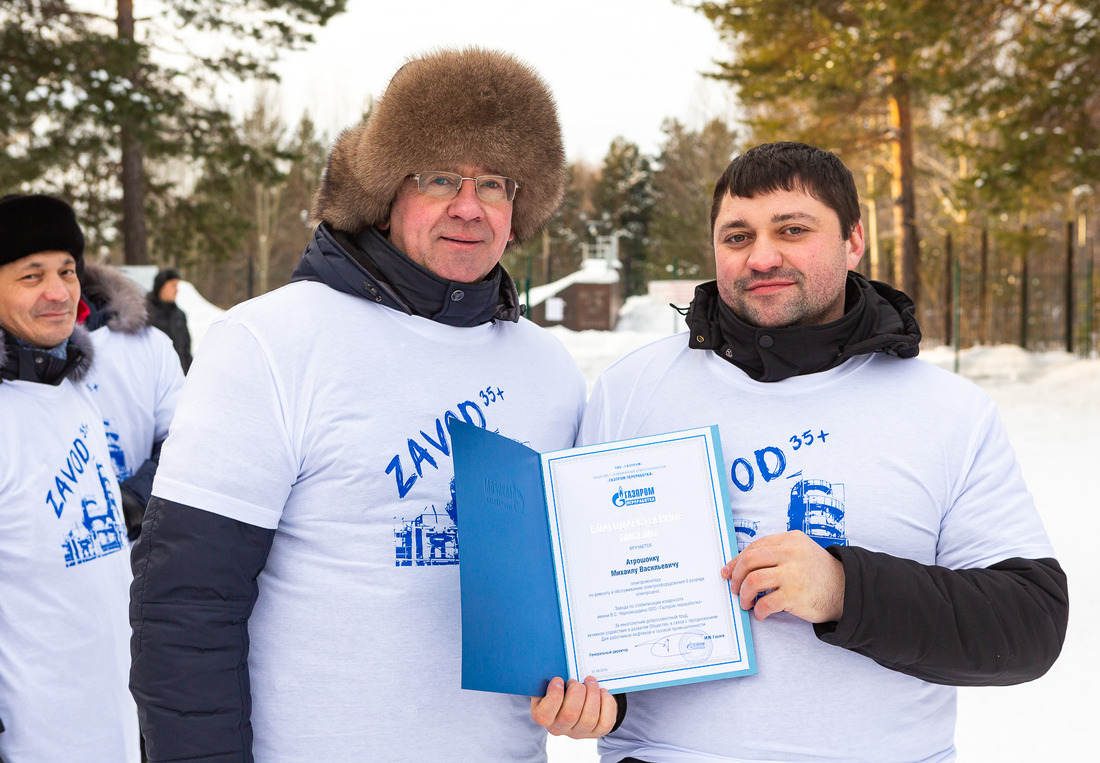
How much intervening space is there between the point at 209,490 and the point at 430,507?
0.44 metres

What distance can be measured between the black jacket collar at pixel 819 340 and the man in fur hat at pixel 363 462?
17.5 inches

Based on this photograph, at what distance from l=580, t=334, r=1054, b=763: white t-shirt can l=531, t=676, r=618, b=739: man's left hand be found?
0.18 m

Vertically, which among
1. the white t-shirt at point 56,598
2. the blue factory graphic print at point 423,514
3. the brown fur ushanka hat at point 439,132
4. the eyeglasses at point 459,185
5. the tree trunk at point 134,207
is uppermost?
the tree trunk at point 134,207

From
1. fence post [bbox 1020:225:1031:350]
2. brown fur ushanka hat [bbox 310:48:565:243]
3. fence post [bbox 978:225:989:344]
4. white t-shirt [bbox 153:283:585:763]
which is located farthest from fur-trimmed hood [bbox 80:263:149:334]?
fence post [bbox 978:225:989:344]

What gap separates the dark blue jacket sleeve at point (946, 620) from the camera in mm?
1682

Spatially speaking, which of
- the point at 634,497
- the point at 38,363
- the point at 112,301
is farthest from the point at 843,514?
the point at 112,301

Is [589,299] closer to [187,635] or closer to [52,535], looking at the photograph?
[52,535]

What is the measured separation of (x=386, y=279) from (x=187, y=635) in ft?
2.69

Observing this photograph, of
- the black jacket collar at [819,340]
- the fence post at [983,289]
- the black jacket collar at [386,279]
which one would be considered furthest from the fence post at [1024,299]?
the black jacket collar at [386,279]

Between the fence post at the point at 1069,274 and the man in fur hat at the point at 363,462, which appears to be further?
the fence post at the point at 1069,274

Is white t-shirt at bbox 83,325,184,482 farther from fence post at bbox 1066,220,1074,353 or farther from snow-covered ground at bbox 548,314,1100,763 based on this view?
fence post at bbox 1066,220,1074,353

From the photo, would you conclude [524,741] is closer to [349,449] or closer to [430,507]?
[430,507]

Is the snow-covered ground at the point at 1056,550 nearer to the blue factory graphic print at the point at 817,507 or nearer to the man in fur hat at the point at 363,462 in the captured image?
the man in fur hat at the point at 363,462

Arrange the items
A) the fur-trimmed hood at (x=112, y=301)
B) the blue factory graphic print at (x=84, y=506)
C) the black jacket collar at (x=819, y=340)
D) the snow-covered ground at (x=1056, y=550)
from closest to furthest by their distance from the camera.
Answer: the black jacket collar at (x=819, y=340) → the blue factory graphic print at (x=84, y=506) → the fur-trimmed hood at (x=112, y=301) → the snow-covered ground at (x=1056, y=550)
